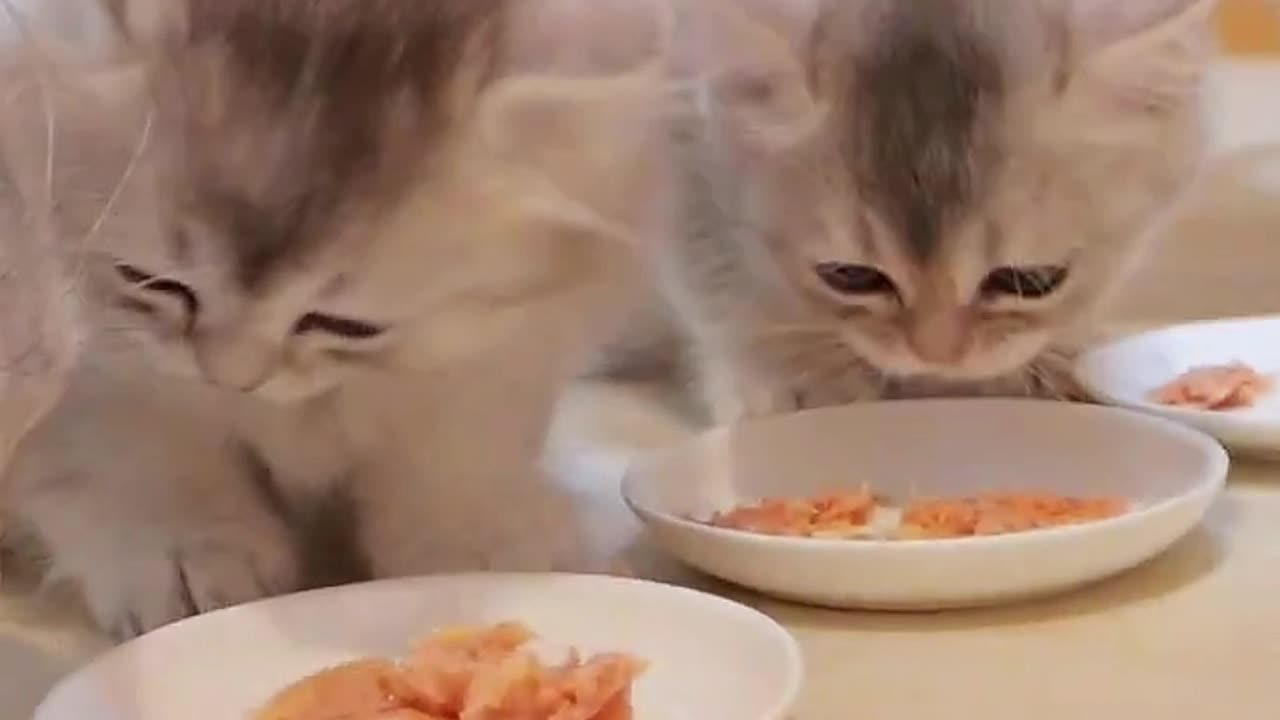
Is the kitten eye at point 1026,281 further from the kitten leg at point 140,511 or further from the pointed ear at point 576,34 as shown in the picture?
the kitten leg at point 140,511

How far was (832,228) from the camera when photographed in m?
1.33

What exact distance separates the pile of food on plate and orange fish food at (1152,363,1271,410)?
233 millimetres

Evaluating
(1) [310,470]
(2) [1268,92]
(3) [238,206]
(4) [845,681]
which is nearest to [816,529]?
(4) [845,681]

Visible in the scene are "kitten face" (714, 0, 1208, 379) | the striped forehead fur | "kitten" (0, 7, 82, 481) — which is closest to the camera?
"kitten" (0, 7, 82, 481)

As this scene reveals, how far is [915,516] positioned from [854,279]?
0.22 metres

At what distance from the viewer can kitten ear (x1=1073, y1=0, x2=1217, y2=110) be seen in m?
1.30

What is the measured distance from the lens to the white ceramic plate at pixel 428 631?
3.03 ft

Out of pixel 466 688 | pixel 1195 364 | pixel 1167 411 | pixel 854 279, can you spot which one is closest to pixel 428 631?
pixel 466 688

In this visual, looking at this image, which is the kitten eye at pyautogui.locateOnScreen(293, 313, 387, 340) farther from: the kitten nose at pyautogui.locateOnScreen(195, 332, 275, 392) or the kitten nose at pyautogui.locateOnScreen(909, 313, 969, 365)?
the kitten nose at pyautogui.locateOnScreen(909, 313, 969, 365)

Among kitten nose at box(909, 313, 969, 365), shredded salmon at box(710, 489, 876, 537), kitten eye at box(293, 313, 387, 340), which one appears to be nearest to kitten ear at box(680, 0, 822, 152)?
kitten nose at box(909, 313, 969, 365)

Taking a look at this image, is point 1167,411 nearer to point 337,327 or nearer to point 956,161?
point 956,161

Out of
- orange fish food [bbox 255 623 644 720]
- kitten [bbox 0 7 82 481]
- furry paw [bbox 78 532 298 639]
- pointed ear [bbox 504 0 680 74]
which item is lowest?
furry paw [bbox 78 532 298 639]

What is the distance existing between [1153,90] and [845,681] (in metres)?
0.55

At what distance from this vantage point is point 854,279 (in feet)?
4.45
